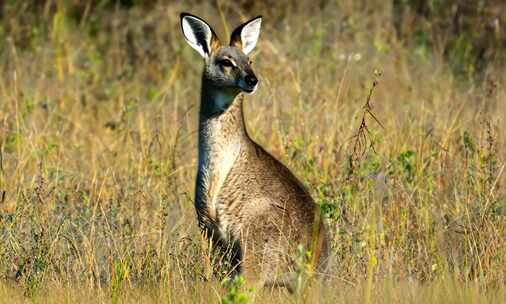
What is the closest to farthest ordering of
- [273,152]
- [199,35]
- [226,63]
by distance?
[226,63] < [199,35] < [273,152]

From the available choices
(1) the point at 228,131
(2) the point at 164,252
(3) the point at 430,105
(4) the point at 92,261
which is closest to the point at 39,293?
(4) the point at 92,261

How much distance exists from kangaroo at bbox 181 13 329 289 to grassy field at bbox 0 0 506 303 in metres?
0.18

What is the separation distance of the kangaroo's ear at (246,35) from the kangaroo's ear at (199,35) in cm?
15

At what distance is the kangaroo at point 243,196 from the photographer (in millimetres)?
5996

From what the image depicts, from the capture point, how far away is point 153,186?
306 inches

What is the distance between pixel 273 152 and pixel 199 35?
212 cm

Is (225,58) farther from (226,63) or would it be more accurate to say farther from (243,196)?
(243,196)

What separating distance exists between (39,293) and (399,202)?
267 centimetres

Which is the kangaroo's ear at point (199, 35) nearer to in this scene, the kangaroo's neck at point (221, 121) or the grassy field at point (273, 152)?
the kangaroo's neck at point (221, 121)

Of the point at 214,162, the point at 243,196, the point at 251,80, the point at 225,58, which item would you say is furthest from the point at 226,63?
the point at 243,196

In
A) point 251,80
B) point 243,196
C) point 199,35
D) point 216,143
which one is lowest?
point 243,196

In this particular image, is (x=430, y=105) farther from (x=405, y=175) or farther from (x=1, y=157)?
(x=1, y=157)

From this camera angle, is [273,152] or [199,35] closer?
[199,35]

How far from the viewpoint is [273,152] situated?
28.1ft
